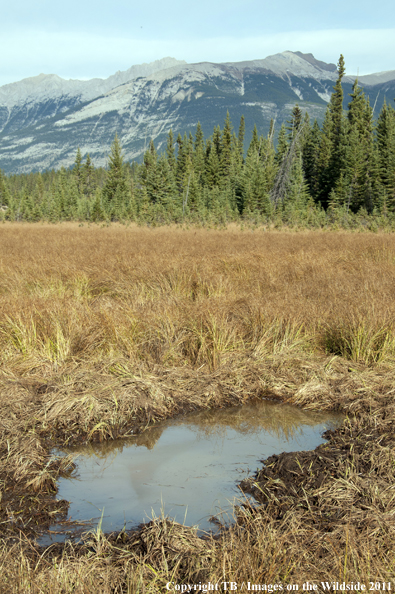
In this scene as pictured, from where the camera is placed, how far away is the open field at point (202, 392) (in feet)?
7.04

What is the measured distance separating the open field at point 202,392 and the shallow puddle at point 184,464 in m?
0.16

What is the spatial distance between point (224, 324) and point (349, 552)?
346cm

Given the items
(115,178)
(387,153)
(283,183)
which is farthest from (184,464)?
(115,178)

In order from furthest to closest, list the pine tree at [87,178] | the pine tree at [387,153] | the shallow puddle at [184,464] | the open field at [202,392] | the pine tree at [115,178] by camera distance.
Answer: the pine tree at [87,178] → the pine tree at [115,178] → the pine tree at [387,153] → the shallow puddle at [184,464] → the open field at [202,392]

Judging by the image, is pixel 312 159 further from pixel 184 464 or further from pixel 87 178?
pixel 184 464

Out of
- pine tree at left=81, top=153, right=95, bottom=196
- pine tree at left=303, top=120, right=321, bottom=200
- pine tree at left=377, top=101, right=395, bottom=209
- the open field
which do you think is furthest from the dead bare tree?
pine tree at left=81, top=153, right=95, bottom=196

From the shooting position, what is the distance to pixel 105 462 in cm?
347

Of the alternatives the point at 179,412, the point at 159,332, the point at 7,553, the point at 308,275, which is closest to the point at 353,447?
the point at 179,412

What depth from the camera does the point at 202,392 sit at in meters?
4.54

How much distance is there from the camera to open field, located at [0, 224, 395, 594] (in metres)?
2.14

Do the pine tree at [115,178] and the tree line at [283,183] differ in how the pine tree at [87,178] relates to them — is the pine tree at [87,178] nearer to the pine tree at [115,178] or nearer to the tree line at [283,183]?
the tree line at [283,183]

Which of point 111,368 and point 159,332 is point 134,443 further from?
point 159,332

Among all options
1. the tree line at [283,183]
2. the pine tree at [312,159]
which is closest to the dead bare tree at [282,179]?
the tree line at [283,183]

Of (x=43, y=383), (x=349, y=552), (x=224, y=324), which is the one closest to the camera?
(x=349, y=552)
